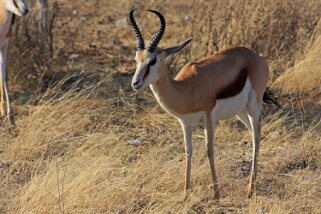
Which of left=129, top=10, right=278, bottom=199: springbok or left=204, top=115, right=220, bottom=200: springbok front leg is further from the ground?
left=129, top=10, right=278, bottom=199: springbok

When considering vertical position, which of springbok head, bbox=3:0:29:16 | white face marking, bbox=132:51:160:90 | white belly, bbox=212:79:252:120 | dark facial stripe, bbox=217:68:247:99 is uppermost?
springbok head, bbox=3:0:29:16

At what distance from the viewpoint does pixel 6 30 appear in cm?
805

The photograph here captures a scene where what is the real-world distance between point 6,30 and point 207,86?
3.30 metres

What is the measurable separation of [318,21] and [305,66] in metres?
0.91

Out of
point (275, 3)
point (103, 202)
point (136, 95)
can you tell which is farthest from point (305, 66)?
point (103, 202)

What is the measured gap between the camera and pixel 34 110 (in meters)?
7.95

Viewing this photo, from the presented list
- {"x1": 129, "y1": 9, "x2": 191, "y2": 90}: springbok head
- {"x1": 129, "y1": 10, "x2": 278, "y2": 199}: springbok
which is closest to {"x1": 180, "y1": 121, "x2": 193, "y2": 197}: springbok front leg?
{"x1": 129, "y1": 10, "x2": 278, "y2": 199}: springbok

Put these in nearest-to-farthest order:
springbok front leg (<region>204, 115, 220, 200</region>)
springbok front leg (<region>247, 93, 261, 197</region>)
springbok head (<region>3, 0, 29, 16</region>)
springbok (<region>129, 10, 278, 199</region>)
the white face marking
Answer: the white face marking → springbok (<region>129, 10, 278, 199</region>) → springbok front leg (<region>204, 115, 220, 200</region>) → springbok front leg (<region>247, 93, 261, 197</region>) → springbok head (<region>3, 0, 29, 16</region>)

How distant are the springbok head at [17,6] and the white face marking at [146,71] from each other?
279 cm

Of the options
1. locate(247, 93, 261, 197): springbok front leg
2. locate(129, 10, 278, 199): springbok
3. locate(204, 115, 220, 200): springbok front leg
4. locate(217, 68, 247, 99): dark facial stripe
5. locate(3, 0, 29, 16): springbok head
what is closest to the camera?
locate(129, 10, 278, 199): springbok

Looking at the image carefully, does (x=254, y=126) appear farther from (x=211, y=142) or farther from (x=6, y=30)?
(x=6, y=30)

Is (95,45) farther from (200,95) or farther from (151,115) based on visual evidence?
(200,95)

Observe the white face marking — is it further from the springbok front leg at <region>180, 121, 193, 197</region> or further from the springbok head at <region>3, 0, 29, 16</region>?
the springbok head at <region>3, 0, 29, 16</region>

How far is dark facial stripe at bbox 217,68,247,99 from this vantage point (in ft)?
18.4
